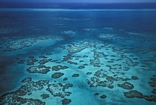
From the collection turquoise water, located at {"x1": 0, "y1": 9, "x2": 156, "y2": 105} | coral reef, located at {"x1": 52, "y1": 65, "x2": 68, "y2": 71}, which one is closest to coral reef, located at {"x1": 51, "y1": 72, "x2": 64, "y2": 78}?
turquoise water, located at {"x1": 0, "y1": 9, "x2": 156, "y2": 105}

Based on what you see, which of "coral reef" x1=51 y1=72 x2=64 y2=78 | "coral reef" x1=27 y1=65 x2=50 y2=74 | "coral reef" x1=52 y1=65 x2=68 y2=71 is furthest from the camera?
"coral reef" x1=52 y1=65 x2=68 y2=71

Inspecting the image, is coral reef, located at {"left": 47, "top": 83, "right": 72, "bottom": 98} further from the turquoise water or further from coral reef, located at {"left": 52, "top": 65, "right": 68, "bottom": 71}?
coral reef, located at {"left": 52, "top": 65, "right": 68, "bottom": 71}

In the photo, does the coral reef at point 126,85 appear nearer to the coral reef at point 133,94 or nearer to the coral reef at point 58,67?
the coral reef at point 133,94

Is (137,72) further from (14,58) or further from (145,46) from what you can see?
(14,58)

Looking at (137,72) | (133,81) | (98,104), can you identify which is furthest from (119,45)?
(98,104)

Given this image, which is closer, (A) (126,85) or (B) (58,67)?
(A) (126,85)

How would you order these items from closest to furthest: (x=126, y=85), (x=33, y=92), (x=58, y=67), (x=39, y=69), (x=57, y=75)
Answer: (x=33, y=92), (x=126, y=85), (x=57, y=75), (x=39, y=69), (x=58, y=67)

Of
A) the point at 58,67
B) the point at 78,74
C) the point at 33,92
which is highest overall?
the point at 58,67

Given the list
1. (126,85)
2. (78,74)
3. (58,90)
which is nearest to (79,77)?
(78,74)

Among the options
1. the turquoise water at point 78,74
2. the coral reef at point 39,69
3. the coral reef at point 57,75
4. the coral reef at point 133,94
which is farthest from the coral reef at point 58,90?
the coral reef at point 133,94

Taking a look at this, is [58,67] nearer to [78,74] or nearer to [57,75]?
[57,75]

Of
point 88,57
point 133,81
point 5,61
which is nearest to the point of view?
point 133,81
